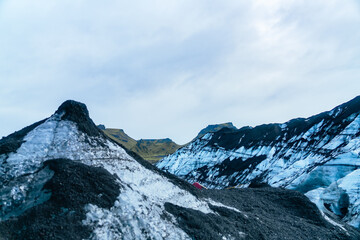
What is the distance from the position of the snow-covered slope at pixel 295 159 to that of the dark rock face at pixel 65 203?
19.7 metres

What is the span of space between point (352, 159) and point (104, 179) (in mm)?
30454

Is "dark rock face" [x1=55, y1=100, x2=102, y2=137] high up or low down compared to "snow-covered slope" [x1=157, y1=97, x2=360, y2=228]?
up

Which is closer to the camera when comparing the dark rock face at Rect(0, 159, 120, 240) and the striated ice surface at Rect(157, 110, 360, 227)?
the dark rock face at Rect(0, 159, 120, 240)

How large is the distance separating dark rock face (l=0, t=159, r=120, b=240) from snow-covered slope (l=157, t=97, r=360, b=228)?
1966 cm

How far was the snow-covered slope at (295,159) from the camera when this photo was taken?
22609mm

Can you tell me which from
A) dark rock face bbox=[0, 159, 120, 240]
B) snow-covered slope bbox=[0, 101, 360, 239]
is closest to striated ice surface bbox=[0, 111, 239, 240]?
snow-covered slope bbox=[0, 101, 360, 239]

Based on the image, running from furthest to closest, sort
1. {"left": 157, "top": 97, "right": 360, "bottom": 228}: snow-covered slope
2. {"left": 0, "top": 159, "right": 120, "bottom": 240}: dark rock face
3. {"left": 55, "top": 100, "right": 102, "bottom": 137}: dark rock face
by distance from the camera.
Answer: {"left": 157, "top": 97, "right": 360, "bottom": 228}: snow-covered slope < {"left": 55, "top": 100, "right": 102, "bottom": 137}: dark rock face < {"left": 0, "top": 159, "right": 120, "bottom": 240}: dark rock face

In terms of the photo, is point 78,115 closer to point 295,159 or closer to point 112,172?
point 112,172

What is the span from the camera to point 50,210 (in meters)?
7.71

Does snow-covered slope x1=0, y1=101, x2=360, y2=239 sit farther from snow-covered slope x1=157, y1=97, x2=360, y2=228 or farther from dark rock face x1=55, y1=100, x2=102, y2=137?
snow-covered slope x1=157, y1=97, x2=360, y2=228

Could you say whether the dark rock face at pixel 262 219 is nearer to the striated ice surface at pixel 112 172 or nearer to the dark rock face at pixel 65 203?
the striated ice surface at pixel 112 172

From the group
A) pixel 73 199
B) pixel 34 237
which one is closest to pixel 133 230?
pixel 73 199

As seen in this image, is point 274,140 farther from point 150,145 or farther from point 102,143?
point 150,145

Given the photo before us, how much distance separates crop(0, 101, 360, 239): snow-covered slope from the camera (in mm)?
7617
